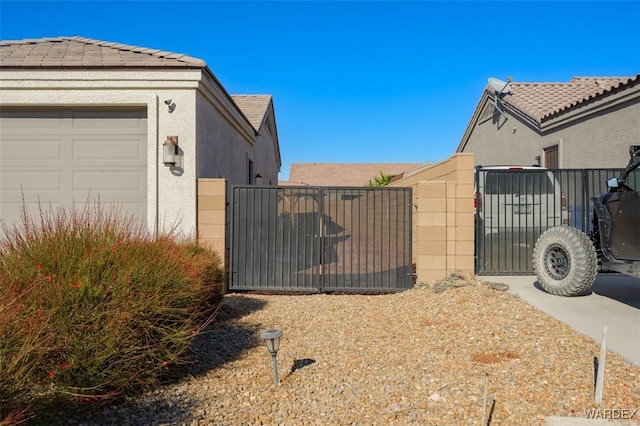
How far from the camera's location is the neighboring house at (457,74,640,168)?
36.2 ft

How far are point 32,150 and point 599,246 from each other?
9.75 m

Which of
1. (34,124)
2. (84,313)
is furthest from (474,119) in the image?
(84,313)

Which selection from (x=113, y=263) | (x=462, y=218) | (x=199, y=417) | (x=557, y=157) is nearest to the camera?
(x=199, y=417)

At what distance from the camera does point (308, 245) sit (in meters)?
8.05

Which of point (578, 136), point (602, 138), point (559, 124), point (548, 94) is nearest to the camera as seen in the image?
point (602, 138)

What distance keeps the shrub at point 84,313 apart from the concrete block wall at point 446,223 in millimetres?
4815

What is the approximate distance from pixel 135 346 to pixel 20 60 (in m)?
7.04

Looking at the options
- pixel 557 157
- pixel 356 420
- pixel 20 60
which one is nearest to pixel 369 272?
pixel 356 420

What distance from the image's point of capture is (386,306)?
710 cm

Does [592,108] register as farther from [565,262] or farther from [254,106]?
[254,106]

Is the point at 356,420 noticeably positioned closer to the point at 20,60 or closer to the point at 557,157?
the point at 20,60

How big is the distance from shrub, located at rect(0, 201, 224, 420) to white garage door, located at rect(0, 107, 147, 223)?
4093 mm

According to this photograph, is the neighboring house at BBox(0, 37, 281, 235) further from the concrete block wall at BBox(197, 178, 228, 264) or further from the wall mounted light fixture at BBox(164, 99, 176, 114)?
the concrete block wall at BBox(197, 178, 228, 264)

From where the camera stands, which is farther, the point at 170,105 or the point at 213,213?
the point at 213,213
